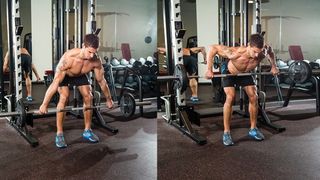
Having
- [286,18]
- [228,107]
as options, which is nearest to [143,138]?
[228,107]

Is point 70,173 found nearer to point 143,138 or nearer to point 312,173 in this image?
point 143,138

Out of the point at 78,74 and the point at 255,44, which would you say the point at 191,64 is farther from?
the point at 78,74

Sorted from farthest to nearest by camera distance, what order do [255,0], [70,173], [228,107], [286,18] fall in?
[286,18], [255,0], [228,107], [70,173]

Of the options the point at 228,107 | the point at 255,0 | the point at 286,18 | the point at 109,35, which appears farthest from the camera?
the point at 286,18

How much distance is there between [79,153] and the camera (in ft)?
8.83

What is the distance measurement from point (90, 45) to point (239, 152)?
61.6 inches

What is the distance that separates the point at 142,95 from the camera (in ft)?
12.3

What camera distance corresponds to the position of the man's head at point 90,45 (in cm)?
257

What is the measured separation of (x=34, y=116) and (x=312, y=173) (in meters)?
2.72

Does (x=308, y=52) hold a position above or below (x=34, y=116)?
above

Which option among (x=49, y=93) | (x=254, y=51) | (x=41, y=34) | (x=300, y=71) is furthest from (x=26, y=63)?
(x=300, y=71)

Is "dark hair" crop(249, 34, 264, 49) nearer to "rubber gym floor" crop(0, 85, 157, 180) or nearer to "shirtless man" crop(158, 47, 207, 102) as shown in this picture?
"shirtless man" crop(158, 47, 207, 102)

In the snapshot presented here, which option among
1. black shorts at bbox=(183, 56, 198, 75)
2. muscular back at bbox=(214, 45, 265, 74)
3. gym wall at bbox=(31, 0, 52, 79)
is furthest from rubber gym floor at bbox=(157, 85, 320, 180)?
gym wall at bbox=(31, 0, 52, 79)

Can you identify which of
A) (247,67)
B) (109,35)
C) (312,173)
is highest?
(109,35)
